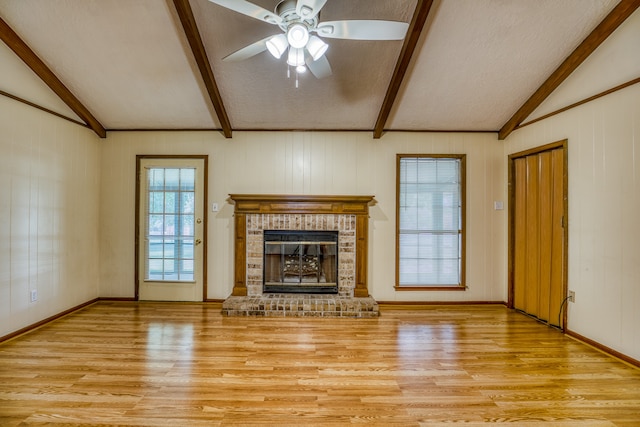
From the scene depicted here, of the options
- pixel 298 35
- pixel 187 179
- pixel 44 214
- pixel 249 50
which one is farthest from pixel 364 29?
pixel 44 214

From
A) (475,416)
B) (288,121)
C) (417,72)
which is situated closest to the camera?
(475,416)

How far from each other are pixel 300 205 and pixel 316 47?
218 cm

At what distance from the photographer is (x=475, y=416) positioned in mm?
1962

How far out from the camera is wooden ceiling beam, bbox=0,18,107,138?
272 centimetres

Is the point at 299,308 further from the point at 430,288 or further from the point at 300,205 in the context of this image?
the point at 430,288

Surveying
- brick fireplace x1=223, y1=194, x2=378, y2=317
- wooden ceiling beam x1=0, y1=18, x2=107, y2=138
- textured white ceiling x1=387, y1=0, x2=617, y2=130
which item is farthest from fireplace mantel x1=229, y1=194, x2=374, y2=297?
wooden ceiling beam x1=0, y1=18, x2=107, y2=138

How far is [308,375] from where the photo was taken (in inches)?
95.3

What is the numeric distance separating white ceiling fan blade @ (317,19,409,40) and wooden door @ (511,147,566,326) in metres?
2.53

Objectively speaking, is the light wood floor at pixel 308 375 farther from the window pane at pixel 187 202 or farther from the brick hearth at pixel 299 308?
the window pane at pixel 187 202

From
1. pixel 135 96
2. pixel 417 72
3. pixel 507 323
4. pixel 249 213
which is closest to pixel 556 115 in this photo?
pixel 417 72

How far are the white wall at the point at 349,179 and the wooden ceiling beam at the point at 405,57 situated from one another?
22.2 inches

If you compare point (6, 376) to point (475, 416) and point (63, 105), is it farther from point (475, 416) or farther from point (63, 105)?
point (475, 416)

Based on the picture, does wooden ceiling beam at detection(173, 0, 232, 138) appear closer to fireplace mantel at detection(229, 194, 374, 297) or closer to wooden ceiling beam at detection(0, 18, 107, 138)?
fireplace mantel at detection(229, 194, 374, 297)

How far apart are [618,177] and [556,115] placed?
1.00 m
